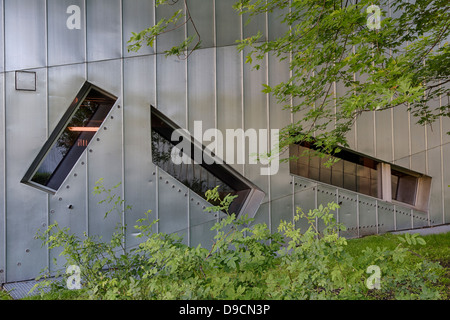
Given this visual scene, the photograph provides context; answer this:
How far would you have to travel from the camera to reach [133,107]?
6277mm

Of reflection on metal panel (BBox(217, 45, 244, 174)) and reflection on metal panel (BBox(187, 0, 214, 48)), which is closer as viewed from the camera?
reflection on metal panel (BBox(187, 0, 214, 48))

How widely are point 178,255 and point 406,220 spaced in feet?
27.4

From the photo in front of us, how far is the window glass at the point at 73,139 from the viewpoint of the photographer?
585 cm

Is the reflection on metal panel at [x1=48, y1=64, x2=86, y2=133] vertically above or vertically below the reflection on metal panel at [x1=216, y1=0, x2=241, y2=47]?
below

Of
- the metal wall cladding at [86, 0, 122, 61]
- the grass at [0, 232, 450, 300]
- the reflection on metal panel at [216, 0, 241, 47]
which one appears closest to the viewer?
the grass at [0, 232, 450, 300]

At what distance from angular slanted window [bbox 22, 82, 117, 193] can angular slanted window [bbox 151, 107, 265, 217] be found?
42.0 inches

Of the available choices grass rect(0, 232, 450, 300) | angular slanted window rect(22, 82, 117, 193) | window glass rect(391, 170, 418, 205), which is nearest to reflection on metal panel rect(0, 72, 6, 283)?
angular slanted window rect(22, 82, 117, 193)

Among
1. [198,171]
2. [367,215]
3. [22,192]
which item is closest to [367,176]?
[367,215]

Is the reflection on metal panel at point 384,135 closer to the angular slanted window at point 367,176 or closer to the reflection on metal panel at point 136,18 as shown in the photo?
the angular slanted window at point 367,176

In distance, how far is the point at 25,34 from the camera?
5.64 metres

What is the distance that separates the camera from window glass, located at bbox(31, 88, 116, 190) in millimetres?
5848

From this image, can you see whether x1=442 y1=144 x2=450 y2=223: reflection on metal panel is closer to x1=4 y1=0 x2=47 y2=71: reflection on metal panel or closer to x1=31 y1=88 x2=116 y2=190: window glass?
x1=31 y1=88 x2=116 y2=190: window glass

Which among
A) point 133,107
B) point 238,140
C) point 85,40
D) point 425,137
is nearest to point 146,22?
point 85,40

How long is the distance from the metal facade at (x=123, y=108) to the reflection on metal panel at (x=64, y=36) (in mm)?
17
